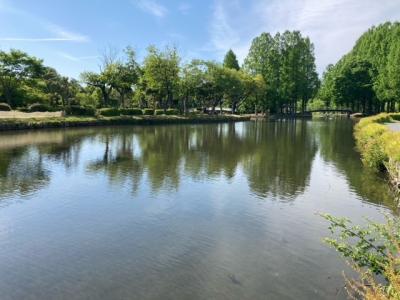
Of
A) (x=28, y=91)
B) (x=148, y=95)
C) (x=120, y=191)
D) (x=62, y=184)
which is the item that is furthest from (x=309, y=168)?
(x=148, y=95)

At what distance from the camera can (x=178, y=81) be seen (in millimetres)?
73125

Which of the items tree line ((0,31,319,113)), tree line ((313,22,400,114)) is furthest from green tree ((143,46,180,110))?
tree line ((313,22,400,114))

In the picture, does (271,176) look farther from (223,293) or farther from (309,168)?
(223,293)

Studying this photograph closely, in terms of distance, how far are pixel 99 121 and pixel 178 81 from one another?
78.7ft

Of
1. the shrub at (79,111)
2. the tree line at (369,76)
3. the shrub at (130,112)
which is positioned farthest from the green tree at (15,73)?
the tree line at (369,76)

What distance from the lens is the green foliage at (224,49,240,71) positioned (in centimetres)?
10841

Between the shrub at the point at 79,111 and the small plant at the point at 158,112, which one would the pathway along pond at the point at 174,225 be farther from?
the small plant at the point at 158,112

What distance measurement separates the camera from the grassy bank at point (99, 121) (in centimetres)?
4259

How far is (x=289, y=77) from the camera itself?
95.4 m

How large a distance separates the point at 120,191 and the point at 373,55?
96.0 meters

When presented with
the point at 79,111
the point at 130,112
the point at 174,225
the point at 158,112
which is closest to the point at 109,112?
the point at 79,111

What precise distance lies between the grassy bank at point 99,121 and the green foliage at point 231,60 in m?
33.1

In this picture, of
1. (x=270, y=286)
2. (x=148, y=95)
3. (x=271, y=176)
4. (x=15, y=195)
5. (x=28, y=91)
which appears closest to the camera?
(x=270, y=286)

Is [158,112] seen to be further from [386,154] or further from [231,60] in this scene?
[386,154]
